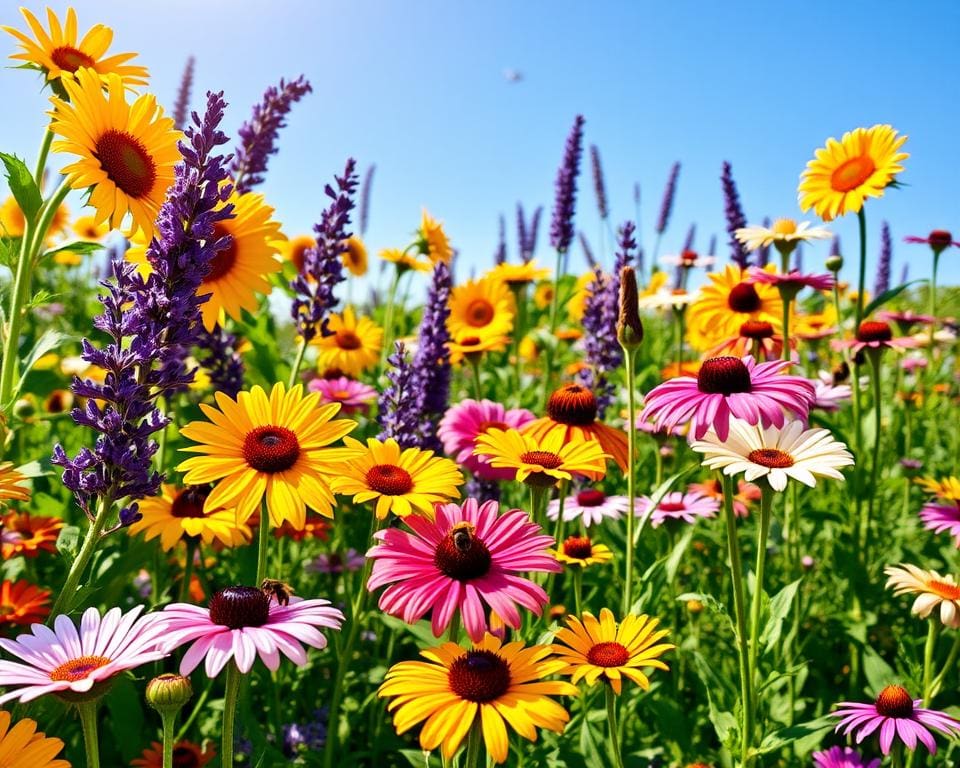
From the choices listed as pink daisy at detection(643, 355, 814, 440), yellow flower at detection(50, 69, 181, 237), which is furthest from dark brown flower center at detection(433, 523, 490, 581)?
yellow flower at detection(50, 69, 181, 237)

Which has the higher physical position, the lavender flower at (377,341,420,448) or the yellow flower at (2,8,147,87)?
the yellow flower at (2,8,147,87)

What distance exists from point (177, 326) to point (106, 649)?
2.45ft

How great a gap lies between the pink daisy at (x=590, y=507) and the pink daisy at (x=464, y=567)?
3.24 feet

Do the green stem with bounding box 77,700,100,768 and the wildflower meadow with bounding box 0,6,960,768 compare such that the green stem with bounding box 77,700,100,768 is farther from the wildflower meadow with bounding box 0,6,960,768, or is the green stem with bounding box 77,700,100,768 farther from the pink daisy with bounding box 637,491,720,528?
the pink daisy with bounding box 637,491,720,528

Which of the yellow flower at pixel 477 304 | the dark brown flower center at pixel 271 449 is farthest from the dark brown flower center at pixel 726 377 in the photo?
the yellow flower at pixel 477 304

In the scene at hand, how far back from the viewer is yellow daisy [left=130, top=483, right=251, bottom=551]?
2289 millimetres

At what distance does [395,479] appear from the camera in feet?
6.38

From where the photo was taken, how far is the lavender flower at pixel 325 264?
9.73 ft

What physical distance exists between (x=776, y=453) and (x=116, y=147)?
210cm

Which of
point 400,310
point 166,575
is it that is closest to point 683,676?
point 166,575

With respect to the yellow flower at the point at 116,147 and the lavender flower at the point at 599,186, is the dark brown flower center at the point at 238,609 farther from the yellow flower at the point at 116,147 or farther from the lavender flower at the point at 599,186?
the lavender flower at the point at 599,186

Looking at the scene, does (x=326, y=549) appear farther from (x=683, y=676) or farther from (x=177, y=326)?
(x=177, y=326)

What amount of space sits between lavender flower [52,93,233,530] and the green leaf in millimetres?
602

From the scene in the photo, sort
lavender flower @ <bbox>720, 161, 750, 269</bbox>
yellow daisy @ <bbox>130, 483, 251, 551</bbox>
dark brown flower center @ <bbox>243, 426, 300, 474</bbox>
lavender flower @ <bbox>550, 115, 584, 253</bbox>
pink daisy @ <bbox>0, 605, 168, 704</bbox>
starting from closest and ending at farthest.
A: pink daisy @ <bbox>0, 605, 168, 704</bbox>
dark brown flower center @ <bbox>243, 426, 300, 474</bbox>
yellow daisy @ <bbox>130, 483, 251, 551</bbox>
lavender flower @ <bbox>720, 161, 750, 269</bbox>
lavender flower @ <bbox>550, 115, 584, 253</bbox>
